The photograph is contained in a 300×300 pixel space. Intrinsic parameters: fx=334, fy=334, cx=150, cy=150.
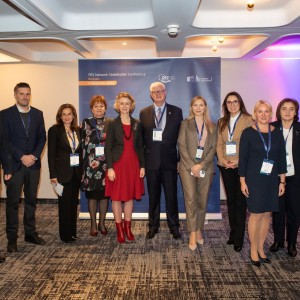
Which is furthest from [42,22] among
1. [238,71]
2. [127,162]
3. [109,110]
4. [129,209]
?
[238,71]

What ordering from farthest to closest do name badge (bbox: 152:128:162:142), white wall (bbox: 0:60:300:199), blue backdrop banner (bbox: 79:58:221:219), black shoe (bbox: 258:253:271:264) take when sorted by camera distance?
white wall (bbox: 0:60:300:199)
blue backdrop banner (bbox: 79:58:221:219)
name badge (bbox: 152:128:162:142)
black shoe (bbox: 258:253:271:264)

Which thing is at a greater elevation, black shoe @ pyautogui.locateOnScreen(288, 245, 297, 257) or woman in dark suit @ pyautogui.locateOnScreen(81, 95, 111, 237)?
woman in dark suit @ pyautogui.locateOnScreen(81, 95, 111, 237)

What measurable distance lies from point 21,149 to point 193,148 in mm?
1886

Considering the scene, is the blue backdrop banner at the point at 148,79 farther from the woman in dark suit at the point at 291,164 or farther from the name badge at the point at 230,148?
the woman in dark suit at the point at 291,164

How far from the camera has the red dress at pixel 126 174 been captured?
3801 mm

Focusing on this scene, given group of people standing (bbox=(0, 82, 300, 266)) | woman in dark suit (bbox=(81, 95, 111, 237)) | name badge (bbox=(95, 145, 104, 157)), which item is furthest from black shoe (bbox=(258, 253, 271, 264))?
name badge (bbox=(95, 145, 104, 157))

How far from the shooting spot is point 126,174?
3820 mm

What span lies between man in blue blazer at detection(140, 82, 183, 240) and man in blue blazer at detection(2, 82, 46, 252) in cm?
124

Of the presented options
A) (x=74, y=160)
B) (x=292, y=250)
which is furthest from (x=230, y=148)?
(x=74, y=160)

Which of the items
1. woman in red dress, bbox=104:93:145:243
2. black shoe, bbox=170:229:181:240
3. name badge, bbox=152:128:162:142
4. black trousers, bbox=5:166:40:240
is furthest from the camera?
black shoe, bbox=170:229:181:240

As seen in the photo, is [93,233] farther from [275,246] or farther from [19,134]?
[275,246]

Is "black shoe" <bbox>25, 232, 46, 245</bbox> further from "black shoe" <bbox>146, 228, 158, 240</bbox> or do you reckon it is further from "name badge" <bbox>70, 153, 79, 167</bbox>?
"black shoe" <bbox>146, 228, 158, 240</bbox>

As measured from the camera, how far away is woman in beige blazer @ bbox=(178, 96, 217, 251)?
3682mm

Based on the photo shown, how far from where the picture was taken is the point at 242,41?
226 inches
